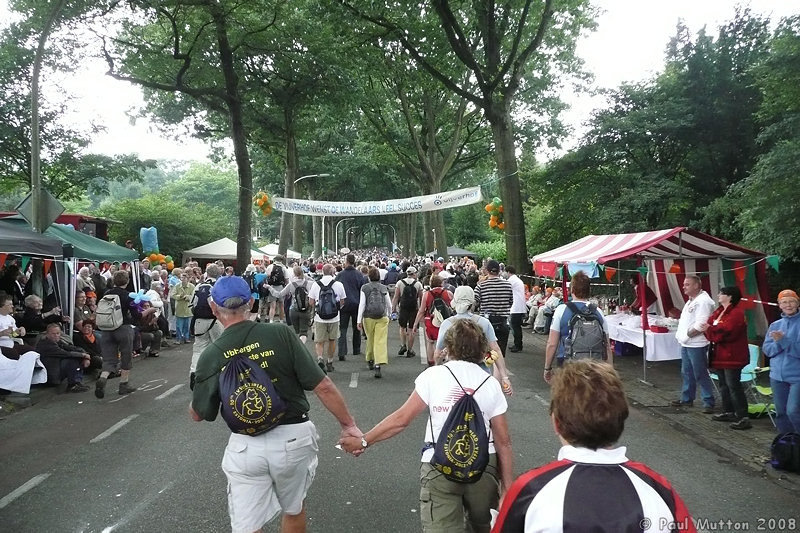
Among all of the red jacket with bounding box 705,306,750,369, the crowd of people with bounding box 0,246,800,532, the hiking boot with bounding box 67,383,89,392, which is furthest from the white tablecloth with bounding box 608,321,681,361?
the hiking boot with bounding box 67,383,89,392

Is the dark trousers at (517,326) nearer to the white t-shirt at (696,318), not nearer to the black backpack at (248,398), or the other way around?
the white t-shirt at (696,318)

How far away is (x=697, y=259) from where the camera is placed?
11180mm

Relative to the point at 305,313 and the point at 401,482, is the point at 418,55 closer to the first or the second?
the point at 305,313

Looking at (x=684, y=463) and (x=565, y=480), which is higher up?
(x=565, y=480)

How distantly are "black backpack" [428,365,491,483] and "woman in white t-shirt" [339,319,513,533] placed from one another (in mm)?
67

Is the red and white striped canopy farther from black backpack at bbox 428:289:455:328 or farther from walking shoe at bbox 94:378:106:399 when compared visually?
walking shoe at bbox 94:378:106:399

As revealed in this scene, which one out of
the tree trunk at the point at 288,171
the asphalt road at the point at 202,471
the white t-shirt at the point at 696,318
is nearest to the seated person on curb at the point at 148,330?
the asphalt road at the point at 202,471

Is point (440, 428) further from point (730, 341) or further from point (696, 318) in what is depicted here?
point (696, 318)

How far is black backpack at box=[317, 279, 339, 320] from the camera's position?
32.7 ft

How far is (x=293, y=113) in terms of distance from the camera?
24.2 metres

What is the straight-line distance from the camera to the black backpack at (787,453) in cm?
546

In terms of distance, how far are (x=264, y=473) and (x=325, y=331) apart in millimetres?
7186

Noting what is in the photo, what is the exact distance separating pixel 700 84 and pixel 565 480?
19.2 m

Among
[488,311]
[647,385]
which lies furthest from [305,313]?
[647,385]
